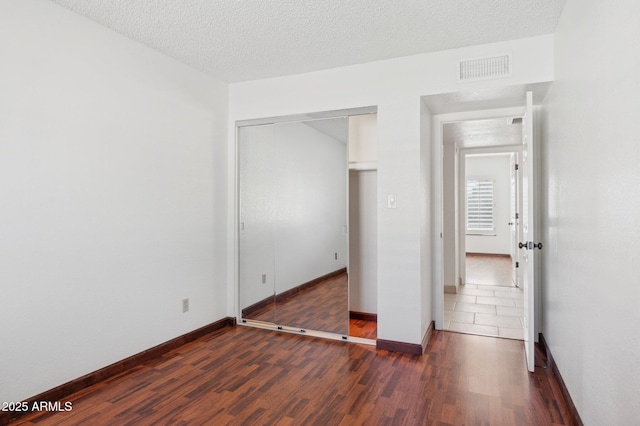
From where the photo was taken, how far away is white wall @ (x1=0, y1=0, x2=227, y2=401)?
2.21 meters

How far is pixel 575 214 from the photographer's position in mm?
2113

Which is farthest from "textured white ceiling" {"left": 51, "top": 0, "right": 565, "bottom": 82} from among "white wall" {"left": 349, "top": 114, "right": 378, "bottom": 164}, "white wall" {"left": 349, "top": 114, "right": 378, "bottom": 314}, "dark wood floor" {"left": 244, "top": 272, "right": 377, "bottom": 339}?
"dark wood floor" {"left": 244, "top": 272, "right": 377, "bottom": 339}

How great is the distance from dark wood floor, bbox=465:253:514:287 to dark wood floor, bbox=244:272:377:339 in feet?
11.5

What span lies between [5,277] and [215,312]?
6.41ft

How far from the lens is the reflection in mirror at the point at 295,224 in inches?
140

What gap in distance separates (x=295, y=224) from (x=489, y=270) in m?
5.28

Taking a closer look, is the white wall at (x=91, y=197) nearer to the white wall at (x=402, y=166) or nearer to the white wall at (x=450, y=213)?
the white wall at (x=402, y=166)

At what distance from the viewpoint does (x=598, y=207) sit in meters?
1.72

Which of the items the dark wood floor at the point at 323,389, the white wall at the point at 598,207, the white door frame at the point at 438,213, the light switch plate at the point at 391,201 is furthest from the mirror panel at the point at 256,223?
the white wall at the point at 598,207

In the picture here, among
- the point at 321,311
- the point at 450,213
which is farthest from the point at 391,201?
the point at 450,213

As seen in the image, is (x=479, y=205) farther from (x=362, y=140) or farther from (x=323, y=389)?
(x=323, y=389)

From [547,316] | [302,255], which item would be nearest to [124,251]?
[302,255]

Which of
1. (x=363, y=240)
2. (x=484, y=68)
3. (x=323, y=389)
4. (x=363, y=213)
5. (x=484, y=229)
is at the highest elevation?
(x=484, y=68)

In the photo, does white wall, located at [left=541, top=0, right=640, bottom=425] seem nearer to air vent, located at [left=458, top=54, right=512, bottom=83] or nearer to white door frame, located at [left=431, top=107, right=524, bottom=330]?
air vent, located at [left=458, top=54, right=512, bottom=83]
